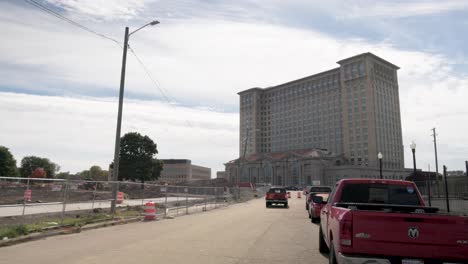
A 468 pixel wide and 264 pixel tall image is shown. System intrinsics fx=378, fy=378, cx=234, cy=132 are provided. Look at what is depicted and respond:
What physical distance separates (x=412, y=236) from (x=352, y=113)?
544 feet

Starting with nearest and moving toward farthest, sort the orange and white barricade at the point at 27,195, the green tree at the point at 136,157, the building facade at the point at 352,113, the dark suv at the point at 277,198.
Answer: the orange and white barricade at the point at 27,195 < the dark suv at the point at 277,198 < the green tree at the point at 136,157 < the building facade at the point at 352,113

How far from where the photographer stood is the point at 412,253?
524 cm

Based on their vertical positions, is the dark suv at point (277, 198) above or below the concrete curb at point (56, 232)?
above

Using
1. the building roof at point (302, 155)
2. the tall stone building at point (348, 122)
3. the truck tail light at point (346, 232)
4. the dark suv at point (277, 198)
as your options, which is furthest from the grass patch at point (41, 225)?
the building roof at point (302, 155)

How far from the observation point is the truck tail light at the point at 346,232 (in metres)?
5.38

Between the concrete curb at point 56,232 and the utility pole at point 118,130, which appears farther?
the utility pole at point 118,130

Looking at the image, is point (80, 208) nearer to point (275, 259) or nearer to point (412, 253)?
point (275, 259)

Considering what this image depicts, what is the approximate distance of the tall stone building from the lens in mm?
153262

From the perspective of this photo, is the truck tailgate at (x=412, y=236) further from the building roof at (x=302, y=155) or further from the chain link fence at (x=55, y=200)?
the building roof at (x=302, y=155)

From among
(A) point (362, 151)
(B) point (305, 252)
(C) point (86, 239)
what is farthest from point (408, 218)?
(A) point (362, 151)

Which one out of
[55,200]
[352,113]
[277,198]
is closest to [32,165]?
[277,198]

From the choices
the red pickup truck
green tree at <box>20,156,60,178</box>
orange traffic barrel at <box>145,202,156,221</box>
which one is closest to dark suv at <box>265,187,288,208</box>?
orange traffic barrel at <box>145,202,156,221</box>

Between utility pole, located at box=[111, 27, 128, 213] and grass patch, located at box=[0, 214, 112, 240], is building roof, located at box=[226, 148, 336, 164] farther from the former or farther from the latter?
grass patch, located at box=[0, 214, 112, 240]

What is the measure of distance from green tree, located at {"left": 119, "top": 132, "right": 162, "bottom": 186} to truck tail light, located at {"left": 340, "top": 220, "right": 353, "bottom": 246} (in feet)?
268
